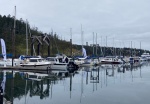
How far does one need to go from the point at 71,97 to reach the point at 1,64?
1604 inches

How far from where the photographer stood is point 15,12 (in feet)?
208

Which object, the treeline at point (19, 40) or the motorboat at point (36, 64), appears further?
the treeline at point (19, 40)

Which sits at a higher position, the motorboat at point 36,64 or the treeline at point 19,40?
the treeline at point 19,40

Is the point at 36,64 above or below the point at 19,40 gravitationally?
below

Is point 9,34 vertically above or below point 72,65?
above

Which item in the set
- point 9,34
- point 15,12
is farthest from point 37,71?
point 9,34

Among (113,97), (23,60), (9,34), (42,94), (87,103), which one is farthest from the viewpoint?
(9,34)

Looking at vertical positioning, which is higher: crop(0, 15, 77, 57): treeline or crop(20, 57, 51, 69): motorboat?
crop(0, 15, 77, 57): treeline

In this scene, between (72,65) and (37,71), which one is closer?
(37,71)

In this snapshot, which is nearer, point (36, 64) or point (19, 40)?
point (36, 64)

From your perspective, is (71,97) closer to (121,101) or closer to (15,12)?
(121,101)

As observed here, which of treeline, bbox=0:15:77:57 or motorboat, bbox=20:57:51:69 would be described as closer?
motorboat, bbox=20:57:51:69

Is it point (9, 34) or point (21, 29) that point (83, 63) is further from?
point (21, 29)

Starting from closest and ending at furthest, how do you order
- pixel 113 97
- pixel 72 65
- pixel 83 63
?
1. pixel 113 97
2. pixel 72 65
3. pixel 83 63
